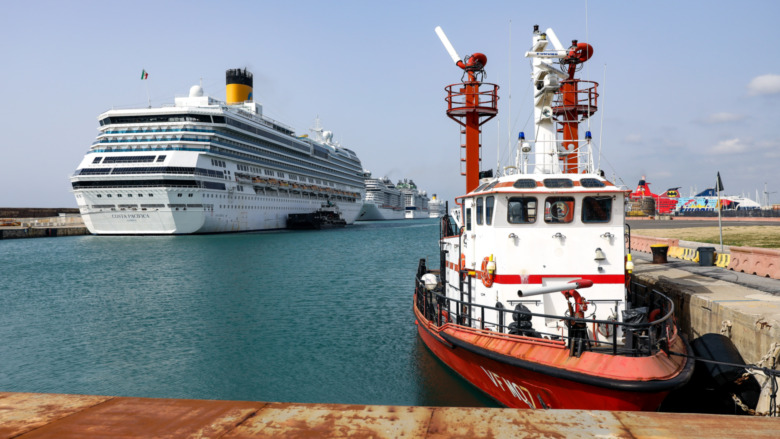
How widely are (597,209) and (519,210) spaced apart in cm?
164

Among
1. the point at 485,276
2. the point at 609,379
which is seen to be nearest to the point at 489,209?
the point at 485,276

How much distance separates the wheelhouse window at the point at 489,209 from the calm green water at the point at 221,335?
397 centimetres

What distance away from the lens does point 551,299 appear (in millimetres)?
10617

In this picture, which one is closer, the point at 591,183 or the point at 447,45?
the point at 591,183

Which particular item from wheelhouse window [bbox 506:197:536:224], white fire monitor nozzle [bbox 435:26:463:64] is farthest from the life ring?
white fire monitor nozzle [bbox 435:26:463:64]

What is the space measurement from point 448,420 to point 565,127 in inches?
530

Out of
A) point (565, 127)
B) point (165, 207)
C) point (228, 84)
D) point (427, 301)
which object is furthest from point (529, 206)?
point (228, 84)

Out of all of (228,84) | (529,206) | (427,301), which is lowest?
(427,301)

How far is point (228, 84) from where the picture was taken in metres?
91.3

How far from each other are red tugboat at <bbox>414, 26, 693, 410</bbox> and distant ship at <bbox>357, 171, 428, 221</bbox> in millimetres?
118333

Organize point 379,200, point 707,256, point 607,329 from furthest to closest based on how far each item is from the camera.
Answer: point 379,200
point 707,256
point 607,329

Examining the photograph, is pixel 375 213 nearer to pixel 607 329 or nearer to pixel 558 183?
pixel 558 183

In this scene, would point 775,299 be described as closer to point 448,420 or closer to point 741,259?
point 741,259

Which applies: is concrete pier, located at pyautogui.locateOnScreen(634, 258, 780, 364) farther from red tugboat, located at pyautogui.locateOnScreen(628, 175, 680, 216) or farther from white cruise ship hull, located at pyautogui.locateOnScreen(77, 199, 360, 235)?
white cruise ship hull, located at pyautogui.locateOnScreen(77, 199, 360, 235)
